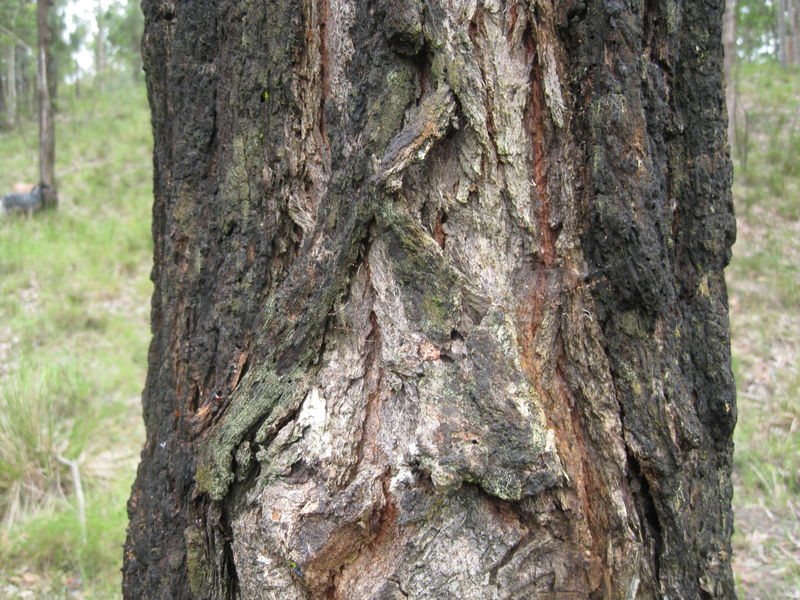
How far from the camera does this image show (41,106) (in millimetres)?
9750

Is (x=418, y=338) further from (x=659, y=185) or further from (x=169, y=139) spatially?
(x=169, y=139)

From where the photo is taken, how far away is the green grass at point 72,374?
10.2ft

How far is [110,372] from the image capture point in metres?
5.36

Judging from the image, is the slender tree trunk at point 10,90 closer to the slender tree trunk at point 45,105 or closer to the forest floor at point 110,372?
the forest floor at point 110,372

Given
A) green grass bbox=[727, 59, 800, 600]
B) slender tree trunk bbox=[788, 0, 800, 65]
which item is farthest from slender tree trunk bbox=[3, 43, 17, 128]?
slender tree trunk bbox=[788, 0, 800, 65]

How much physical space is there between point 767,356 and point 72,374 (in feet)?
17.2

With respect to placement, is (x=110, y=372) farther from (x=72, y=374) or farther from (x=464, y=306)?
(x=464, y=306)

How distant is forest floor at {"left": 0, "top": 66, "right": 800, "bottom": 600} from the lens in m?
3.03

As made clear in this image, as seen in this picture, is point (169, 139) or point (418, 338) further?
point (169, 139)

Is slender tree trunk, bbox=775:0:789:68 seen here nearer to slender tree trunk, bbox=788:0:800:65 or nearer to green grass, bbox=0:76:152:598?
Answer: slender tree trunk, bbox=788:0:800:65

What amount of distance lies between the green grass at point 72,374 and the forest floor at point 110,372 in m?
0.01

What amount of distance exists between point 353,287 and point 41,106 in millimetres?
10390

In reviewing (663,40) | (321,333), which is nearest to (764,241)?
(663,40)

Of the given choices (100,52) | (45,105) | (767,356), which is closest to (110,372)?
(767,356)
